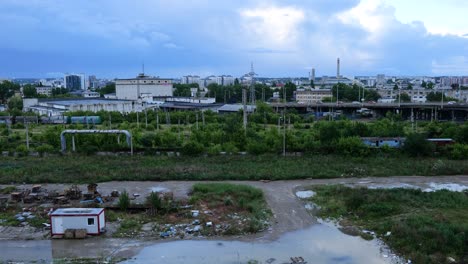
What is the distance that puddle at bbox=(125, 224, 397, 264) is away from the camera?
860cm

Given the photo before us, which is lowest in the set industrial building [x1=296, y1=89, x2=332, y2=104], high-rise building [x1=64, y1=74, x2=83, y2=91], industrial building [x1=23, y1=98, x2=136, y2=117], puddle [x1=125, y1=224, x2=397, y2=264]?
puddle [x1=125, y1=224, x2=397, y2=264]

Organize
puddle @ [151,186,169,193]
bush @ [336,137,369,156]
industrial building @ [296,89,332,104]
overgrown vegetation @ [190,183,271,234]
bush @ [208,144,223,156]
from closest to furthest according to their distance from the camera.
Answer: overgrown vegetation @ [190,183,271,234] → puddle @ [151,186,169,193] → bush @ [336,137,369,156] → bush @ [208,144,223,156] → industrial building @ [296,89,332,104]

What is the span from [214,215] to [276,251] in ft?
8.71

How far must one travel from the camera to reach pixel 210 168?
16344 millimetres

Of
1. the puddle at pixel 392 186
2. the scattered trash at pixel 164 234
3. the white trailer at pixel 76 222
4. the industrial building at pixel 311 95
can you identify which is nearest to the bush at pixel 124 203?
the white trailer at pixel 76 222

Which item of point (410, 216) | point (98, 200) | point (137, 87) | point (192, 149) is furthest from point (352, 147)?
point (137, 87)

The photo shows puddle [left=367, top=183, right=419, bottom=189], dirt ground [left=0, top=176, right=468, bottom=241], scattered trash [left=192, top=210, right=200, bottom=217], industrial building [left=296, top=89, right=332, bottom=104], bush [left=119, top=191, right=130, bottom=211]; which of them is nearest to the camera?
dirt ground [left=0, top=176, right=468, bottom=241]

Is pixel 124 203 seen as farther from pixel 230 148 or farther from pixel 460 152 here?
pixel 460 152

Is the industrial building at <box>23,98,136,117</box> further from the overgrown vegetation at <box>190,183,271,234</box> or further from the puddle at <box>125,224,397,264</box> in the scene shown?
the puddle at <box>125,224,397,264</box>

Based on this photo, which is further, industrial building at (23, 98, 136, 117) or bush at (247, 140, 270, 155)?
industrial building at (23, 98, 136, 117)

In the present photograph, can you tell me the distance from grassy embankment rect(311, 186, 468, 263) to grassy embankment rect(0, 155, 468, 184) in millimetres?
2558

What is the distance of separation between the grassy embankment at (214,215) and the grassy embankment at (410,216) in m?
1.99

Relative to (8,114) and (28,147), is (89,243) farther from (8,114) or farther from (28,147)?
(8,114)

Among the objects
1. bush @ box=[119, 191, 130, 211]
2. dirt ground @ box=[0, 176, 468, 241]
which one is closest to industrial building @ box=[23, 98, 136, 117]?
dirt ground @ box=[0, 176, 468, 241]
